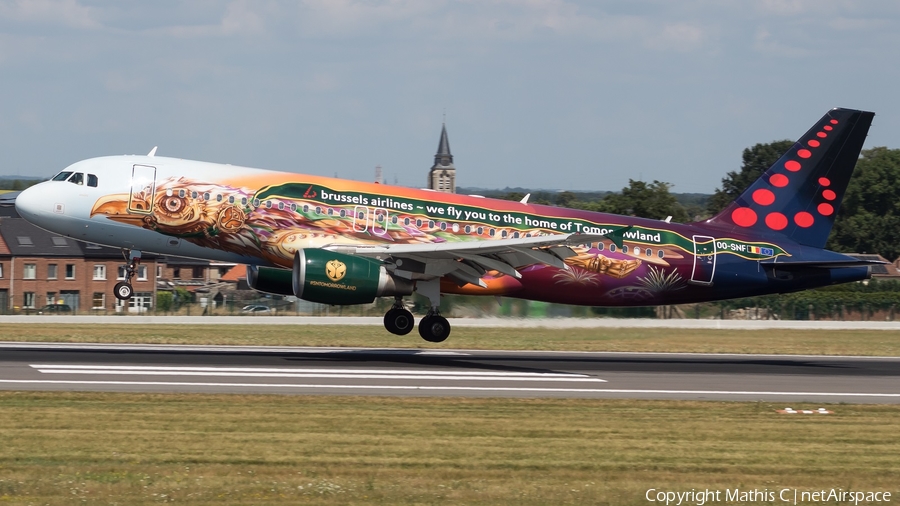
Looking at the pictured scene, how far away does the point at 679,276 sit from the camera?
31.4 m

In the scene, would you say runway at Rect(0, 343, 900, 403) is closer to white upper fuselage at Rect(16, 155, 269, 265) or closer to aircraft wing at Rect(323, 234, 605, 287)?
aircraft wing at Rect(323, 234, 605, 287)

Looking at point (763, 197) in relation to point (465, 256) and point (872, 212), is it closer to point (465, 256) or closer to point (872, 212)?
point (465, 256)

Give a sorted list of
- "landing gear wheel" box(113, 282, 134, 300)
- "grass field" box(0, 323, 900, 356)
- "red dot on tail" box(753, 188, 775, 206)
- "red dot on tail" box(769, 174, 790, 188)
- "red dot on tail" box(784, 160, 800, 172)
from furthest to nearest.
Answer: "grass field" box(0, 323, 900, 356) < "red dot on tail" box(784, 160, 800, 172) < "red dot on tail" box(769, 174, 790, 188) < "red dot on tail" box(753, 188, 775, 206) < "landing gear wheel" box(113, 282, 134, 300)

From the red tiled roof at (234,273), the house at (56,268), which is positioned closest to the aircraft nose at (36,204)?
the house at (56,268)

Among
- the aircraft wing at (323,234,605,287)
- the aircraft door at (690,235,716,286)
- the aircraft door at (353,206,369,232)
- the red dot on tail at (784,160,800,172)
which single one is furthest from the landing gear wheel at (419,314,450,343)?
the red dot on tail at (784,160,800,172)

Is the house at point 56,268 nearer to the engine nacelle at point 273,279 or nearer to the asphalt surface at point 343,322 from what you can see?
the asphalt surface at point 343,322

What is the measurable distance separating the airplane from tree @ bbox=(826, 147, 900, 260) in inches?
3878

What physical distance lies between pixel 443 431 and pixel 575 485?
400 cm

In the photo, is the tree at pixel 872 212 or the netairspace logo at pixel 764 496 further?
the tree at pixel 872 212

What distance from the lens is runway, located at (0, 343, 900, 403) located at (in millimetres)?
21766

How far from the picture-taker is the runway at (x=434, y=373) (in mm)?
21766

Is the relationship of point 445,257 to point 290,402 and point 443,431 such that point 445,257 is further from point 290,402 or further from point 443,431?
point 443,431

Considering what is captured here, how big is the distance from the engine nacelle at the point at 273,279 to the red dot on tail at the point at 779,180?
51.9ft

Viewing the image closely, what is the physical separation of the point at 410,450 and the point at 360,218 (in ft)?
47.7
